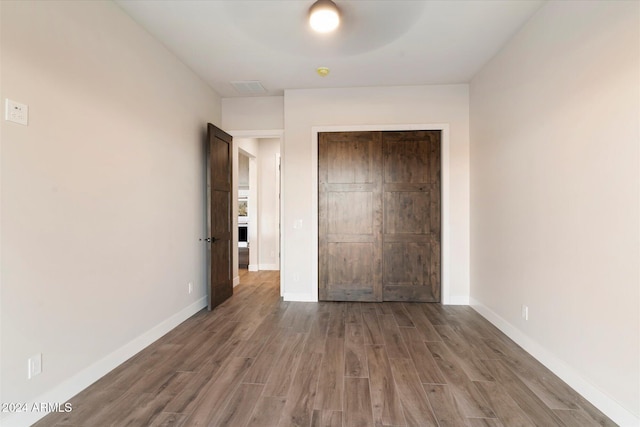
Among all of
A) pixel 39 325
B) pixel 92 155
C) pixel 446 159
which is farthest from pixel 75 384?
pixel 446 159

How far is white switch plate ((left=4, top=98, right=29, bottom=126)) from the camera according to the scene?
1.65 metres

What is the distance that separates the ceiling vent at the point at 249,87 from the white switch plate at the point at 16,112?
2517 mm

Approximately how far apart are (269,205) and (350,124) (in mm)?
2951

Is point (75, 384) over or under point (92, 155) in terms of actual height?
under

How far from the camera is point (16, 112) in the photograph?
1.69 meters

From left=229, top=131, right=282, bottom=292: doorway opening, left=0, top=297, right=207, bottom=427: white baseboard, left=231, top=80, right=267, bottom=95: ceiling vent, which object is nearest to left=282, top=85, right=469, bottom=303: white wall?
left=231, top=80, right=267, bottom=95: ceiling vent

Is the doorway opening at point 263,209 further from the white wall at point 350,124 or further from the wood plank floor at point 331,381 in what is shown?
the wood plank floor at point 331,381

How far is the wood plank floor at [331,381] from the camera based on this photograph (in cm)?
180

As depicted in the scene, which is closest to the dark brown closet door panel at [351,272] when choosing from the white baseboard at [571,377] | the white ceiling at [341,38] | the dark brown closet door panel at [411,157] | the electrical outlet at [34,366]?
the dark brown closet door panel at [411,157]

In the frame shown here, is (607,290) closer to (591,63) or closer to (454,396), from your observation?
(454,396)

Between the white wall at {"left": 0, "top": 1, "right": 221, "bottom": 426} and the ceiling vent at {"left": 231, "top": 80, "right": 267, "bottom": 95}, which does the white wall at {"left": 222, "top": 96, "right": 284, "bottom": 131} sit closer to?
the ceiling vent at {"left": 231, "top": 80, "right": 267, "bottom": 95}

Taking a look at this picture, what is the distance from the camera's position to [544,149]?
244 cm

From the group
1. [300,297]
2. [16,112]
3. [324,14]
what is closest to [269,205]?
[300,297]

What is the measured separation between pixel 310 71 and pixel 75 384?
141 inches
